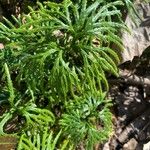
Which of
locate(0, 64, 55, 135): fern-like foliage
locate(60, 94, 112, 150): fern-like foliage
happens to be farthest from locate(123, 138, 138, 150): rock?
locate(0, 64, 55, 135): fern-like foliage

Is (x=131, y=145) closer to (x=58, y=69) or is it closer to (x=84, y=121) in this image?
(x=84, y=121)

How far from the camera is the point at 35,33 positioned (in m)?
3.07

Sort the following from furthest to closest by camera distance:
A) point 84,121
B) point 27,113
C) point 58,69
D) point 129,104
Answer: point 129,104 < point 84,121 < point 27,113 < point 58,69

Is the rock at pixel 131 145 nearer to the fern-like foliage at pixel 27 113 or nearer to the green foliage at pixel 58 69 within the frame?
the green foliage at pixel 58 69

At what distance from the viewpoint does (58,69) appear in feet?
9.17

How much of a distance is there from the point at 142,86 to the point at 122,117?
36cm

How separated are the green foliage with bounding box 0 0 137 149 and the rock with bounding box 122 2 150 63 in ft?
2.33

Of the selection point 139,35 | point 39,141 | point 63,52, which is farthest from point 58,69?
point 139,35

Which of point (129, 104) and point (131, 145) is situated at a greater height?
point (129, 104)

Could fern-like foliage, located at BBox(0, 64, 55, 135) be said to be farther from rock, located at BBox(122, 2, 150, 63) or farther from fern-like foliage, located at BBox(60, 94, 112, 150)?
rock, located at BBox(122, 2, 150, 63)

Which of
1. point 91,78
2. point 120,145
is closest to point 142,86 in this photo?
point 120,145

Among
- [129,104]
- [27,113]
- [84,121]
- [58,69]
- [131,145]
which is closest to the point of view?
[58,69]

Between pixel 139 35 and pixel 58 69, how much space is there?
1.50 meters

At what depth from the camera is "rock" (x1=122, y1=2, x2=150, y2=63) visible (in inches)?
159
